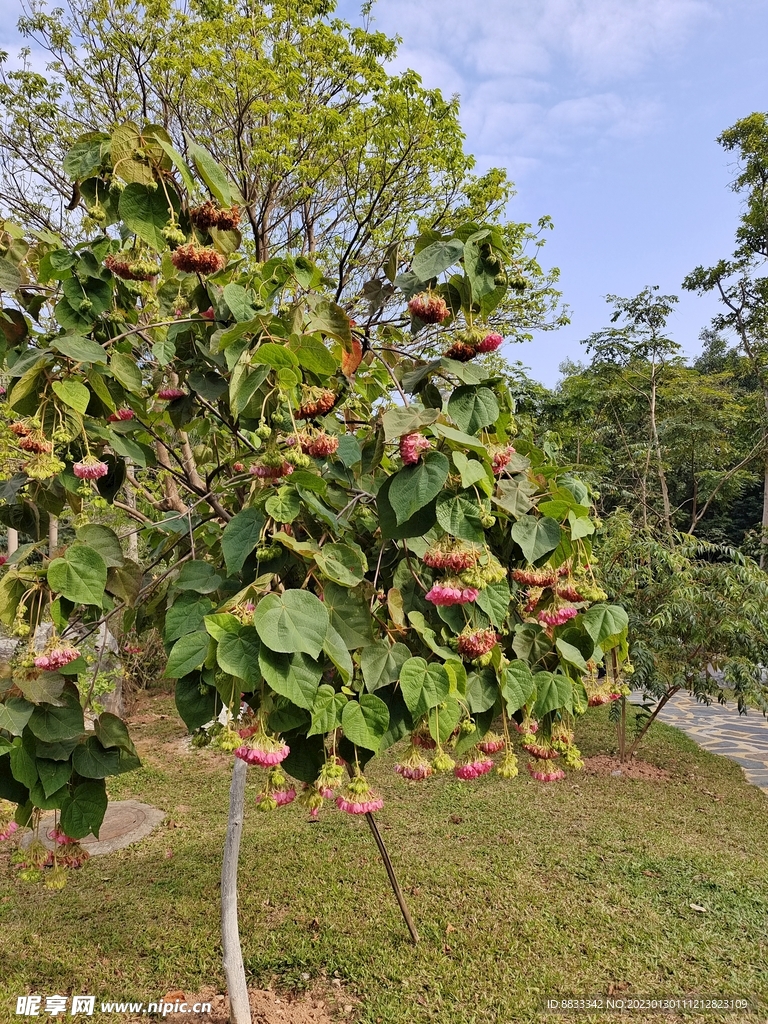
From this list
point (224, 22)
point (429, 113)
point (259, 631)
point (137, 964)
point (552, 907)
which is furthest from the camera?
point (429, 113)

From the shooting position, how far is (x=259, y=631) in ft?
3.40

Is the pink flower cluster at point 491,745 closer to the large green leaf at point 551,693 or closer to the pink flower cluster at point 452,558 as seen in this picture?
the large green leaf at point 551,693

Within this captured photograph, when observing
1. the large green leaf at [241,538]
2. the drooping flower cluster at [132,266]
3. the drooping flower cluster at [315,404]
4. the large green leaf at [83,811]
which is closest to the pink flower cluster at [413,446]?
the drooping flower cluster at [315,404]

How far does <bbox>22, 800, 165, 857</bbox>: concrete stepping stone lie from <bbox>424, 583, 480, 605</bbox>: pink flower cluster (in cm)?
339

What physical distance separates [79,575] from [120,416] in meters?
0.58

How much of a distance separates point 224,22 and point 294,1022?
7.24 meters

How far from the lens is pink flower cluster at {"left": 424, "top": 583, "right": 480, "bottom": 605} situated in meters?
1.30

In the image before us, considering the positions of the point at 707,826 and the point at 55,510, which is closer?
the point at 55,510

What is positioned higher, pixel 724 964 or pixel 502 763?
pixel 502 763

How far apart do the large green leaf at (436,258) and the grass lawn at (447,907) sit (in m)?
2.54

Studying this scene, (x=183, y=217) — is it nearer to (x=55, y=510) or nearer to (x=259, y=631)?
(x=55, y=510)

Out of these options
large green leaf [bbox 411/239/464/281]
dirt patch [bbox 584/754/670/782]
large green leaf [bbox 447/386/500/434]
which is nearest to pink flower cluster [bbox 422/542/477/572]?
large green leaf [bbox 447/386/500/434]

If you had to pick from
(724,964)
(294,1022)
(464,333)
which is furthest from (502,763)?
(724,964)

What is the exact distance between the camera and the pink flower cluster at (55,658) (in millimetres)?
1326
